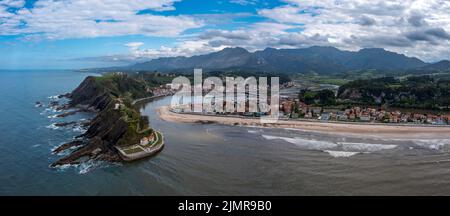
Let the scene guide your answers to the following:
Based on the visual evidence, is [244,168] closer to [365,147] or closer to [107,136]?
[365,147]

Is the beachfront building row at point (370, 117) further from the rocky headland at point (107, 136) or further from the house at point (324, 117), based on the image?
the rocky headland at point (107, 136)

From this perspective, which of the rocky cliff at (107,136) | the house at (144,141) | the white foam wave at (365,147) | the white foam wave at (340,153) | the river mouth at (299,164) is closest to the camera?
the river mouth at (299,164)

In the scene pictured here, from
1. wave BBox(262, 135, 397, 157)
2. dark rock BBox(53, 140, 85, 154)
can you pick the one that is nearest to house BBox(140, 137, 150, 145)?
dark rock BBox(53, 140, 85, 154)

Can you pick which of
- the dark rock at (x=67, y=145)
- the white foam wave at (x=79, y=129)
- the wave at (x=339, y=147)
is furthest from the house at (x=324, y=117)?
the dark rock at (x=67, y=145)

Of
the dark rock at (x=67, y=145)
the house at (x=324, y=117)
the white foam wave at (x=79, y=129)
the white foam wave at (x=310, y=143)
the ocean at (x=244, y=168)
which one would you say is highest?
the house at (x=324, y=117)

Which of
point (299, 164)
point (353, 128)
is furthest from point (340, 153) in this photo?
point (353, 128)

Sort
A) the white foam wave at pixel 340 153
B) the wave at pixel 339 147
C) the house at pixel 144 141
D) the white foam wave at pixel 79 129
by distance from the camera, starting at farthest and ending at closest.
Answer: the white foam wave at pixel 79 129 → the house at pixel 144 141 → the wave at pixel 339 147 → the white foam wave at pixel 340 153
